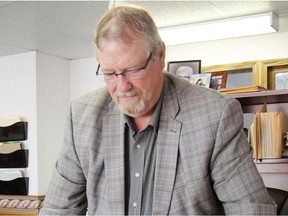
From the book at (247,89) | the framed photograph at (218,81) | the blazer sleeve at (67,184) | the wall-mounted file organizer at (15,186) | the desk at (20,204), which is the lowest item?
the desk at (20,204)

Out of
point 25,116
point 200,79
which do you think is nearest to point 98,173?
point 200,79

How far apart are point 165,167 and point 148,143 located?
114 millimetres

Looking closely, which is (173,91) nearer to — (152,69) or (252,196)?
(152,69)

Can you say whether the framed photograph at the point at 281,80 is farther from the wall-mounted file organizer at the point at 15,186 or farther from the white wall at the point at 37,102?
the wall-mounted file organizer at the point at 15,186

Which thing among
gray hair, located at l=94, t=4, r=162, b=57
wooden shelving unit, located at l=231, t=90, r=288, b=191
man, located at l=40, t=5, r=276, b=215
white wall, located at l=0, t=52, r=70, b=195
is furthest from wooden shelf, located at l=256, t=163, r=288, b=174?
white wall, located at l=0, t=52, r=70, b=195

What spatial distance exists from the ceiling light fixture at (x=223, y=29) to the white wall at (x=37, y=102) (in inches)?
62.2

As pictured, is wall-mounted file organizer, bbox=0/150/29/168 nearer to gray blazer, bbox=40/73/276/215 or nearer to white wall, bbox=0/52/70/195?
white wall, bbox=0/52/70/195

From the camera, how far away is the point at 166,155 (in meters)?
1.24

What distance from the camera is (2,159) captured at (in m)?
5.25

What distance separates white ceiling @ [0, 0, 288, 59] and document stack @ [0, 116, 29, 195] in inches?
40.4

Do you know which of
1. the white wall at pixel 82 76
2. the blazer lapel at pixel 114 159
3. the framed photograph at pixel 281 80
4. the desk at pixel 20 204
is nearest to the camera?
the blazer lapel at pixel 114 159

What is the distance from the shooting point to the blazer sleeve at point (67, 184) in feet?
4.45

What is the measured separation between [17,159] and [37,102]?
0.71 m

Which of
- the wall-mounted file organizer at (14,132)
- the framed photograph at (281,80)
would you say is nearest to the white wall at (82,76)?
the wall-mounted file organizer at (14,132)
